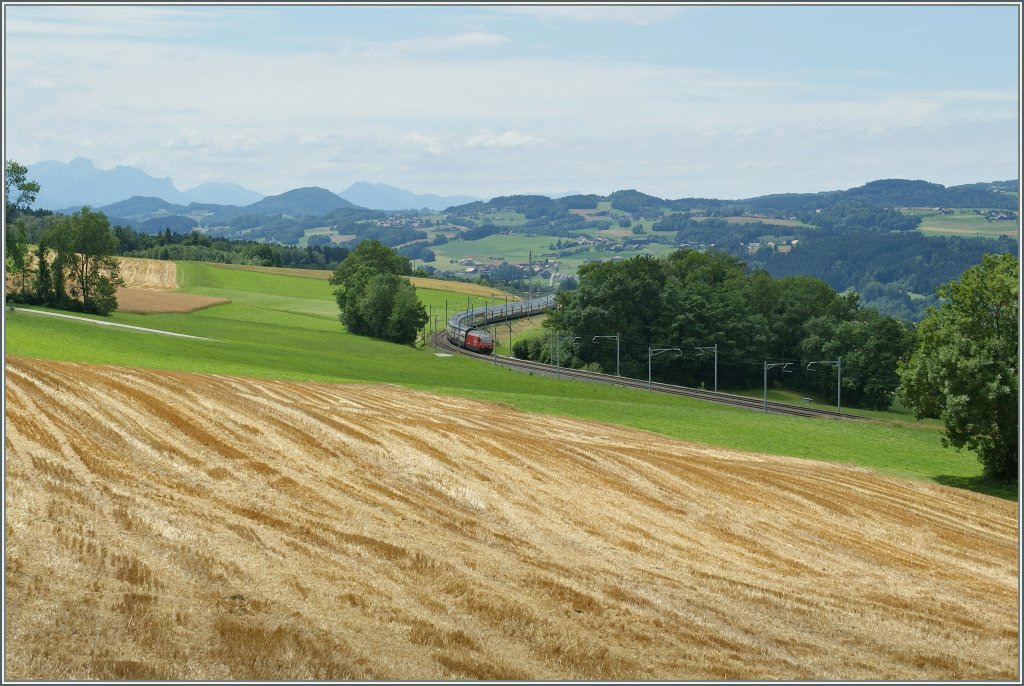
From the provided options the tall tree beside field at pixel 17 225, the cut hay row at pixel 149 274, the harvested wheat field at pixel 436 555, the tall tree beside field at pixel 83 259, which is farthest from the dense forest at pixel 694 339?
the harvested wheat field at pixel 436 555

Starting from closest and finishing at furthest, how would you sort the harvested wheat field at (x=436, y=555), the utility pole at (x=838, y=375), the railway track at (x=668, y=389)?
the harvested wheat field at (x=436, y=555)
the railway track at (x=668, y=389)
the utility pole at (x=838, y=375)

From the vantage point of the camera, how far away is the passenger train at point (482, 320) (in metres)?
124

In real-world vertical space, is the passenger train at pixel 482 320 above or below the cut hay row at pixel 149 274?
below

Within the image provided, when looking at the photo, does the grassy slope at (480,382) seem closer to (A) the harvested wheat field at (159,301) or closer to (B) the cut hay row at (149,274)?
(A) the harvested wheat field at (159,301)

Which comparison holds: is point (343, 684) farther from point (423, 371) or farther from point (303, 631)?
point (423, 371)

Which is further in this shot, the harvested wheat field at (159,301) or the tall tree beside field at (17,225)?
the harvested wheat field at (159,301)

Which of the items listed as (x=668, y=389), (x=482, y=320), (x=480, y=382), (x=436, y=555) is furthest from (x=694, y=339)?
(x=436, y=555)

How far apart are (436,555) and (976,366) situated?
1176 inches

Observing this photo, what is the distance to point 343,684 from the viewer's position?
655 inches

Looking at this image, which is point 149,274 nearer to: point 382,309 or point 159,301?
point 159,301

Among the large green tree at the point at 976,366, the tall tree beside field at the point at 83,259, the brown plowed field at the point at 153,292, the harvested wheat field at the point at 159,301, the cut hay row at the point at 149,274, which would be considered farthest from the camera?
the cut hay row at the point at 149,274

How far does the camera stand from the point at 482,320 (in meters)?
155

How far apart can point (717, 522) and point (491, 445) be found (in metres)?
9.59

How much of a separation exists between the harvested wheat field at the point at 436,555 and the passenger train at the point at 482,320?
271 feet
